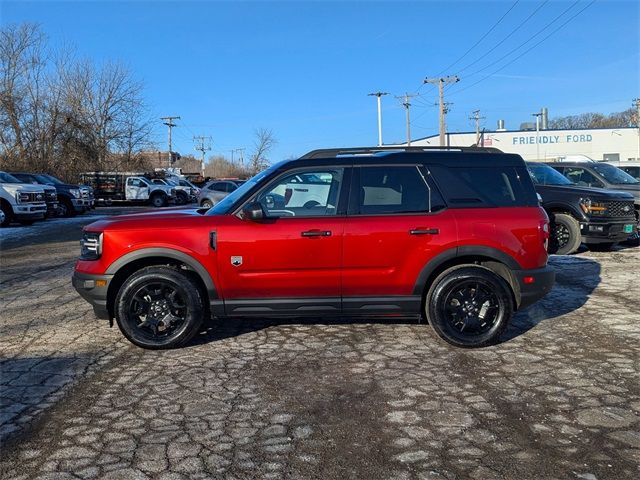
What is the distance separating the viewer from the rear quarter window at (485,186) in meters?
5.10

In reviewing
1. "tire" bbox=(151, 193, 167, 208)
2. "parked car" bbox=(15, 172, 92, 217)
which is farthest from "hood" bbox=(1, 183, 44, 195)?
"tire" bbox=(151, 193, 167, 208)

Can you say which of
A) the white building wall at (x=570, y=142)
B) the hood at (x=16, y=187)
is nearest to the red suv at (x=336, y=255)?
the hood at (x=16, y=187)

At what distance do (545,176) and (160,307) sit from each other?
29.9 feet

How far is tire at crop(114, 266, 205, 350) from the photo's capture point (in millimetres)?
4902

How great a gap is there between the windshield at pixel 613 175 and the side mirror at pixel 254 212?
10.5m

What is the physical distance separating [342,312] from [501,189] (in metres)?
1.95

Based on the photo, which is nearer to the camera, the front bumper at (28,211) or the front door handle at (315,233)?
the front door handle at (315,233)

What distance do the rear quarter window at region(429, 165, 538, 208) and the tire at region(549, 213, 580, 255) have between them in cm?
558

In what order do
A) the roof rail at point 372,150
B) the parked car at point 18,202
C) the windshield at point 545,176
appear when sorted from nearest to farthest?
the roof rail at point 372,150 → the windshield at point 545,176 → the parked car at point 18,202

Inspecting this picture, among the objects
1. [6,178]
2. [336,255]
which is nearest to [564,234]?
[336,255]

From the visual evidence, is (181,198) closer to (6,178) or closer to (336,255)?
(6,178)

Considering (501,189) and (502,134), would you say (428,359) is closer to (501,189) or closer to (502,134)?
(501,189)

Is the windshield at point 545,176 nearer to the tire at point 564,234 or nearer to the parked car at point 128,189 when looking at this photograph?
the tire at point 564,234

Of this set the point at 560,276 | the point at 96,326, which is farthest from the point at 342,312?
the point at 560,276
